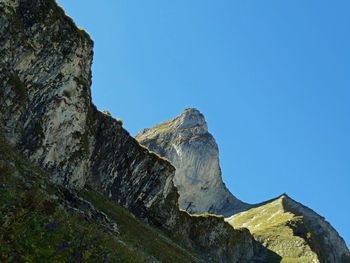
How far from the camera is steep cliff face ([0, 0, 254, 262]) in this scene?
27.3 meters

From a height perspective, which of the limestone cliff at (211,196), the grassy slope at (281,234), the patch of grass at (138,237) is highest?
the limestone cliff at (211,196)

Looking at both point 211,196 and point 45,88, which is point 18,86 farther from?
point 211,196

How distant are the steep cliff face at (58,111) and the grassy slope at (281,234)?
74060mm

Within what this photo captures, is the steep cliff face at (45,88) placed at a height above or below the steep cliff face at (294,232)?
below

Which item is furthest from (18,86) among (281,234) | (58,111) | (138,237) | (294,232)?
(294,232)

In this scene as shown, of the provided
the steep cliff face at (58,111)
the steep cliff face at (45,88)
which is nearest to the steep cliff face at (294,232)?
the steep cliff face at (58,111)

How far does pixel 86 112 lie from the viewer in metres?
37.7

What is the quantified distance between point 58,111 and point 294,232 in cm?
12131

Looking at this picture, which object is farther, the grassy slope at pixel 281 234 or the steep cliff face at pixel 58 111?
the grassy slope at pixel 281 234

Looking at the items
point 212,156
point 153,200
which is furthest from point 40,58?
point 212,156

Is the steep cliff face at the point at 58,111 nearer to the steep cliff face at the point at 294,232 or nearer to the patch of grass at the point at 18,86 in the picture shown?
the patch of grass at the point at 18,86

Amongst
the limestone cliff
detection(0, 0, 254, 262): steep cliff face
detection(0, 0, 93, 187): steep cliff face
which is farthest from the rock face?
detection(0, 0, 93, 187): steep cliff face

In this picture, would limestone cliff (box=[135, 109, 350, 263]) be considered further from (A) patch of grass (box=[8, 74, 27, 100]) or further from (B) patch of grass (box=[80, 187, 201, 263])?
(A) patch of grass (box=[8, 74, 27, 100])

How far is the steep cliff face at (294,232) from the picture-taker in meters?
106
